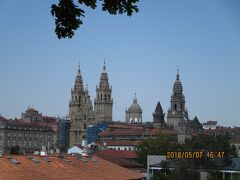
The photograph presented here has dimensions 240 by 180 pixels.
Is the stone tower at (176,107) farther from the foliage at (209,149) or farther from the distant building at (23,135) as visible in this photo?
Result: the foliage at (209,149)

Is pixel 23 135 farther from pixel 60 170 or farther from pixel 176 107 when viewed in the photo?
pixel 60 170

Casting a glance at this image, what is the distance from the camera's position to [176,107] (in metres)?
145

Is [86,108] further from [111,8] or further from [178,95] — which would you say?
[111,8]

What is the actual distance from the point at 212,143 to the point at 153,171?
6245mm

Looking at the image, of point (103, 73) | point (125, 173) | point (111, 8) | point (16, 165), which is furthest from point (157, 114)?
point (111, 8)

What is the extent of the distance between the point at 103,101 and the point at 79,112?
636 cm

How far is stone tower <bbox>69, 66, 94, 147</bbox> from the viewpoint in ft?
452

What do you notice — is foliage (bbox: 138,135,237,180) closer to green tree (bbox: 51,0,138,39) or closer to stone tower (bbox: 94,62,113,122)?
green tree (bbox: 51,0,138,39)

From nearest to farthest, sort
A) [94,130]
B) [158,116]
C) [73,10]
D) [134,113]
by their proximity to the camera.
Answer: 1. [73,10]
2. [94,130]
3. [158,116]
4. [134,113]

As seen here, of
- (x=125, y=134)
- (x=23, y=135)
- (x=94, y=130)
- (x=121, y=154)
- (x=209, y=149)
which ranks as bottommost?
(x=121, y=154)

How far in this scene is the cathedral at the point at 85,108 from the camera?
13888 cm

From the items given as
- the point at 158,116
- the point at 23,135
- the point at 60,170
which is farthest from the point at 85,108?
the point at 60,170

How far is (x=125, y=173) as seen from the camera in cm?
4456

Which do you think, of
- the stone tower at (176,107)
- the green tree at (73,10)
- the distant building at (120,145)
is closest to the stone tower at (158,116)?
the stone tower at (176,107)
